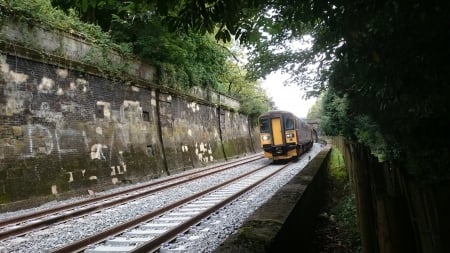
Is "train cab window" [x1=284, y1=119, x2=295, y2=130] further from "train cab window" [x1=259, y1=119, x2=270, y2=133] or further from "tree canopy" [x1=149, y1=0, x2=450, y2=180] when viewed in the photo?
"tree canopy" [x1=149, y1=0, x2=450, y2=180]

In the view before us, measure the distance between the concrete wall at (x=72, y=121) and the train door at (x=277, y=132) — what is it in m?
5.59

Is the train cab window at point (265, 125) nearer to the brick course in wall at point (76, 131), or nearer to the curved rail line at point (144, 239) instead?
the brick course in wall at point (76, 131)

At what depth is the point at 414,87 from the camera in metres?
3.46

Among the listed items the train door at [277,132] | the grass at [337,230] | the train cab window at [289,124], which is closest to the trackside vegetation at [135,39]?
the grass at [337,230]

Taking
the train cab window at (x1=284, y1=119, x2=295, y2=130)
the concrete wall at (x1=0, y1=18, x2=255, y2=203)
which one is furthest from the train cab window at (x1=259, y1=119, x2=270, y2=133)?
the concrete wall at (x1=0, y1=18, x2=255, y2=203)

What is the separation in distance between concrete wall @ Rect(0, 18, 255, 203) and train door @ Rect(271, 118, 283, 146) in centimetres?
559

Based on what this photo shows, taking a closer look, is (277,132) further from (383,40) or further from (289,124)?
(383,40)

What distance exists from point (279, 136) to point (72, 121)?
12.9 m

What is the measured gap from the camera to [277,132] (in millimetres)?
22859

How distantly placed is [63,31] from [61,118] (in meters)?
3.10

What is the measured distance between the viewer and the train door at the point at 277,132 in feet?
73.9

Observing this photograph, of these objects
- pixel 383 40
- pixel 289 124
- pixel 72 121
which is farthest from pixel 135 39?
pixel 383 40

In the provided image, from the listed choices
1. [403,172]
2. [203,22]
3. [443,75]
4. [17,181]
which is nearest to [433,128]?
[443,75]

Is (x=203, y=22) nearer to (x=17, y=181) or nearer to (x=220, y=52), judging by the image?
(x=17, y=181)
